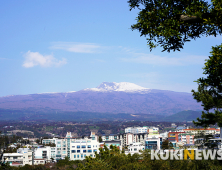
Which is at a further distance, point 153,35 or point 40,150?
point 40,150

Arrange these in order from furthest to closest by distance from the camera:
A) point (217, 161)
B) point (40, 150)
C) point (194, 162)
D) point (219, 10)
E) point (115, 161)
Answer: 1. point (40, 150)
2. point (115, 161)
3. point (194, 162)
4. point (217, 161)
5. point (219, 10)

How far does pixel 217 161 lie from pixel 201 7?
9.36 meters

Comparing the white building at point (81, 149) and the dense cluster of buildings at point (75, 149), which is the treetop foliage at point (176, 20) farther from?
the white building at point (81, 149)

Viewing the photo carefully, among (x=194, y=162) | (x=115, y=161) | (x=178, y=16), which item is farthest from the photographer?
(x=115, y=161)

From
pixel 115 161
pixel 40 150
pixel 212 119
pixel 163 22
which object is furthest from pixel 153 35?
pixel 40 150

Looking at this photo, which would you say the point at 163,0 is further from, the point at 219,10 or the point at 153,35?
the point at 219,10

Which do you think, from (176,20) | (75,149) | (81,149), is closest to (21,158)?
(75,149)

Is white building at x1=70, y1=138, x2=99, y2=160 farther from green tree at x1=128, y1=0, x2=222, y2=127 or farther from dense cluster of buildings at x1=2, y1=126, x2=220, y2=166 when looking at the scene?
green tree at x1=128, y1=0, x2=222, y2=127

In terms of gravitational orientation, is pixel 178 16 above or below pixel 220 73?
above

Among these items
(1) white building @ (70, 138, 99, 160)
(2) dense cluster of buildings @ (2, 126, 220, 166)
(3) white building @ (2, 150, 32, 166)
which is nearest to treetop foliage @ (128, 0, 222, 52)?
(2) dense cluster of buildings @ (2, 126, 220, 166)

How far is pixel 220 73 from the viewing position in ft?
22.2

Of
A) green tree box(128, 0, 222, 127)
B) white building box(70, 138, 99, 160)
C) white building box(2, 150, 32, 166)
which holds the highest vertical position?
green tree box(128, 0, 222, 127)

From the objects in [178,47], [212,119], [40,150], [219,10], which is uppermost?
[219,10]

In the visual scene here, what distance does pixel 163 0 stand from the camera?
22.4 ft
